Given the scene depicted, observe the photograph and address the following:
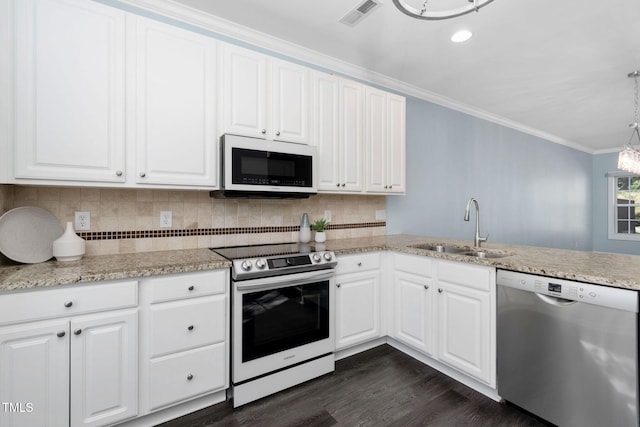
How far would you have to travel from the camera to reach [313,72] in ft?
8.12

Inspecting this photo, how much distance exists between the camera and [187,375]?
171cm

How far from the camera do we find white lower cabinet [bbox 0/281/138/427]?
1.32m

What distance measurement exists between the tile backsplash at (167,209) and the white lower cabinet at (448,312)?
3.15 feet

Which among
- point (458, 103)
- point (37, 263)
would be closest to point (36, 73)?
point (37, 263)

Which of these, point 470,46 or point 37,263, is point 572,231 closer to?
point 470,46

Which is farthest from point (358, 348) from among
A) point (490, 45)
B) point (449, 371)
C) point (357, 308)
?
point (490, 45)

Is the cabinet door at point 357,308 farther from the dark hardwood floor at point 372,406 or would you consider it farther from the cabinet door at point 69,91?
the cabinet door at point 69,91

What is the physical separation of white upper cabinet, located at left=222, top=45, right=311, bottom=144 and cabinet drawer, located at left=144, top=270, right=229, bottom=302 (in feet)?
3.36

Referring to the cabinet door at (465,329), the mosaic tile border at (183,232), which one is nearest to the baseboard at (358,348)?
the cabinet door at (465,329)

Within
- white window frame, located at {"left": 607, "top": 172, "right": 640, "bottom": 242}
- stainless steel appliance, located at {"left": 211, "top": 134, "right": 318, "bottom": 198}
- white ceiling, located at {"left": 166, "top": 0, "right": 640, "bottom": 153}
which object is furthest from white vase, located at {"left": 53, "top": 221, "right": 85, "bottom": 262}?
white window frame, located at {"left": 607, "top": 172, "right": 640, "bottom": 242}

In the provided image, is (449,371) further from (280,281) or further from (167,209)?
(167,209)

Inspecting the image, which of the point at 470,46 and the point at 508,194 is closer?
the point at 470,46

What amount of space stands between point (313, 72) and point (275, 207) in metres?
1.20

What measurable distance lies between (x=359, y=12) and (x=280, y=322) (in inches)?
91.9
